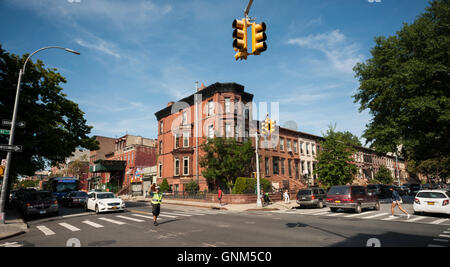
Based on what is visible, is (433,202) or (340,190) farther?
(340,190)

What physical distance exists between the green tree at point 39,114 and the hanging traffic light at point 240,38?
1703 cm

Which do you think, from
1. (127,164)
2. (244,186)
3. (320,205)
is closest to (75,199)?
(244,186)

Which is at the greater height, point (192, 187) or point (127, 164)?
point (127, 164)

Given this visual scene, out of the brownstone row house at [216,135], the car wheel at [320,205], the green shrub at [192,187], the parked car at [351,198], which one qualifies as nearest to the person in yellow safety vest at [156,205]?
the parked car at [351,198]

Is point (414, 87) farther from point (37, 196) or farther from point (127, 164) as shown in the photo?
point (127, 164)

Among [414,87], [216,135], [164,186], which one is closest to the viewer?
[414,87]

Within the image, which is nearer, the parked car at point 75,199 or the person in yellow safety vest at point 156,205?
the person in yellow safety vest at point 156,205

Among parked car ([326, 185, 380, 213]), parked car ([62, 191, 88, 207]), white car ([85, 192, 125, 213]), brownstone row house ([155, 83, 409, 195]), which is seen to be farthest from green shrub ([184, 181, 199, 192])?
parked car ([326, 185, 380, 213])

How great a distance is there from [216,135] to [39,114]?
58.5ft

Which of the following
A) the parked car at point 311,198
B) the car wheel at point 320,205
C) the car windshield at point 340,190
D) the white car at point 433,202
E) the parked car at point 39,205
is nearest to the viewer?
the white car at point 433,202

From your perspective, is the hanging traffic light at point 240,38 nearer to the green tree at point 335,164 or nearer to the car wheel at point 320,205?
the car wheel at point 320,205

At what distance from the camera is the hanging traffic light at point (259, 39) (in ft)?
22.9

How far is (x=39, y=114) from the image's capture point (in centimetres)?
1889

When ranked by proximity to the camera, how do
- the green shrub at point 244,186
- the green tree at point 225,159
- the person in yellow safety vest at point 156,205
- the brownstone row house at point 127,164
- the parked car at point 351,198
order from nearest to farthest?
the person in yellow safety vest at point 156,205
the parked car at point 351,198
the green shrub at point 244,186
the green tree at point 225,159
the brownstone row house at point 127,164
